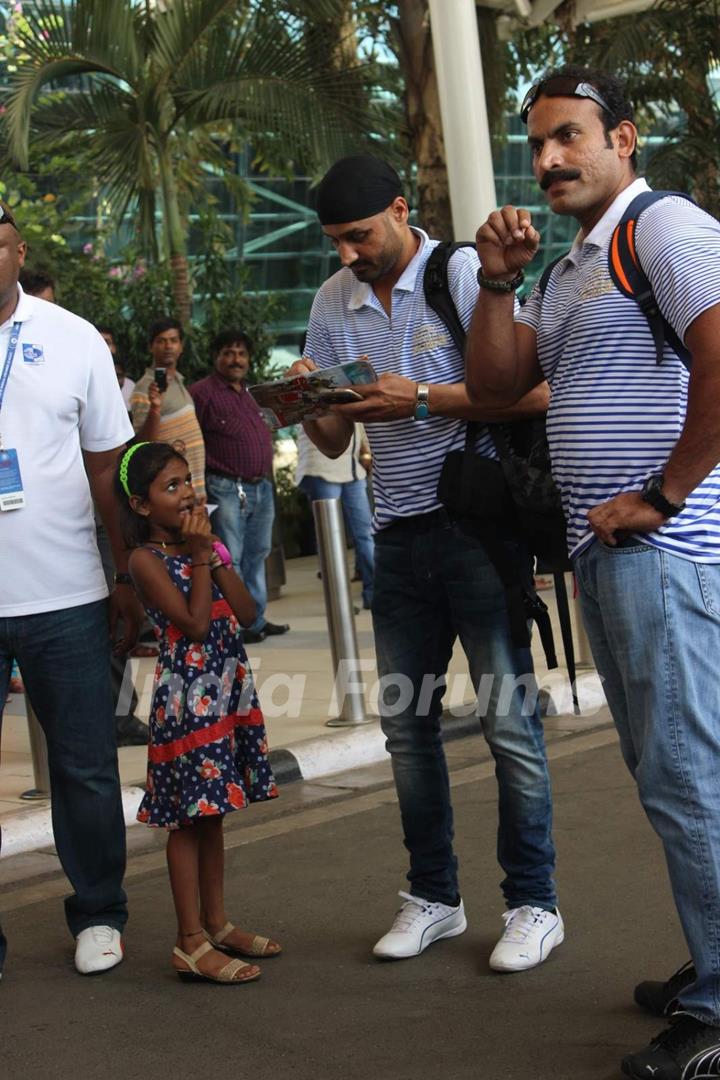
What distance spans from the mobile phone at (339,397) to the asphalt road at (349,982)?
1632mm

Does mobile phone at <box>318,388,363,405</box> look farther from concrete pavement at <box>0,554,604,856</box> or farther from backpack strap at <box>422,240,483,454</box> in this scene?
concrete pavement at <box>0,554,604,856</box>

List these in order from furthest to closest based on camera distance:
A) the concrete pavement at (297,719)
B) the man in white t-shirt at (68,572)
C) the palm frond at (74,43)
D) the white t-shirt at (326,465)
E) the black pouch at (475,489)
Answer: the palm frond at (74,43), the white t-shirt at (326,465), the concrete pavement at (297,719), the man in white t-shirt at (68,572), the black pouch at (475,489)

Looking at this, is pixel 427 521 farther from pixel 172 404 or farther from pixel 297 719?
pixel 172 404

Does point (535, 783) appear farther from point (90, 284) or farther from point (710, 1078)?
point (90, 284)

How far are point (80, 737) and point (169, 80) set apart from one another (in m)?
9.46

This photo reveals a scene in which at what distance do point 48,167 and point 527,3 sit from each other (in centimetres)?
818

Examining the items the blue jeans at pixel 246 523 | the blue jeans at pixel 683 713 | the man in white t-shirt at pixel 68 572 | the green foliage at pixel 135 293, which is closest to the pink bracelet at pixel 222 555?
the man in white t-shirt at pixel 68 572

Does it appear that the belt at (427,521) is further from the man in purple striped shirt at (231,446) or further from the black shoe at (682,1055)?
the man in purple striped shirt at (231,446)

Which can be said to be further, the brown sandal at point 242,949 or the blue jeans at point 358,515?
the blue jeans at point 358,515

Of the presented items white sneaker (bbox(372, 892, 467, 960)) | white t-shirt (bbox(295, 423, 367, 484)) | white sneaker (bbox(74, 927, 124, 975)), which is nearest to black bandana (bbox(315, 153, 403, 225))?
white sneaker (bbox(372, 892, 467, 960))

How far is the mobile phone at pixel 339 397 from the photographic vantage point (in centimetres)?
421

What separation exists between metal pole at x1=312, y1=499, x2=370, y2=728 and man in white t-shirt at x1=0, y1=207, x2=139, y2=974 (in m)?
3.14

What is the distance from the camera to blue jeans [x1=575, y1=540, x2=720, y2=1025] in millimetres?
3459

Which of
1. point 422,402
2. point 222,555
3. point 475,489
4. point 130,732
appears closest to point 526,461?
point 475,489
